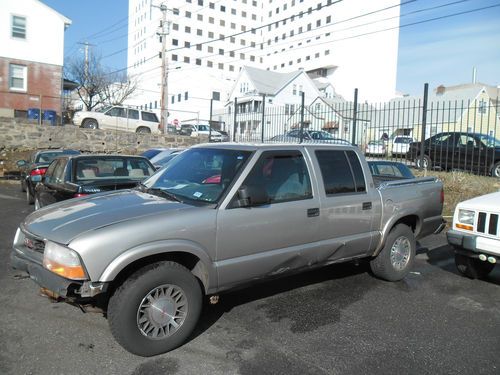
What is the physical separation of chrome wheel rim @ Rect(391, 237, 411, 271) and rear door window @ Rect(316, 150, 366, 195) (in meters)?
1.00

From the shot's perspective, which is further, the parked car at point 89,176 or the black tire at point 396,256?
the parked car at point 89,176

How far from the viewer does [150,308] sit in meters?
3.60

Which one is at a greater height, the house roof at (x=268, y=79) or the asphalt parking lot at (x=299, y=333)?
the house roof at (x=268, y=79)

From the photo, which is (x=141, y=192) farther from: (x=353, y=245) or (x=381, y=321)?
(x=381, y=321)

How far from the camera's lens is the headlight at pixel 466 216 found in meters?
5.67

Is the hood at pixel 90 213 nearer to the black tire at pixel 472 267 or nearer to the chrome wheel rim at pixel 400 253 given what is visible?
the chrome wheel rim at pixel 400 253

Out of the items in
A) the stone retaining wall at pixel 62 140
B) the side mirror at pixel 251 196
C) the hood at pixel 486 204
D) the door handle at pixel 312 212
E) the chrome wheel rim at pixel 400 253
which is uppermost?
the stone retaining wall at pixel 62 140

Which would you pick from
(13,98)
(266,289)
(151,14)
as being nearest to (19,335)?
(266,289)

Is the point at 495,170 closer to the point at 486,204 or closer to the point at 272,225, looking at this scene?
the point at 486,204

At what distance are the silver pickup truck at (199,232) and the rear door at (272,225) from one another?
0.01m

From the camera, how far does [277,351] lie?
12.4 ft

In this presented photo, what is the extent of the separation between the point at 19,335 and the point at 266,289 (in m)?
2.62

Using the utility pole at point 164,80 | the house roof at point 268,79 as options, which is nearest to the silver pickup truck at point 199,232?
the utility pole at point 164,80

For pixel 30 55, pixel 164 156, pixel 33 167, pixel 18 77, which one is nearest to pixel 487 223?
pixel 164 156
